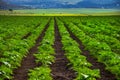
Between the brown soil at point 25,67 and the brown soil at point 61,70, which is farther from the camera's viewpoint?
the brown soil at point 25,67

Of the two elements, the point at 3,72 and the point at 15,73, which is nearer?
the point at 3,72

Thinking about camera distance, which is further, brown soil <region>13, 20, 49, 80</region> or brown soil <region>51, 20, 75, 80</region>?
brown soil <region>13, 20, 49, 80</region>

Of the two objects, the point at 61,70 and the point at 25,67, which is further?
the point at 25,67

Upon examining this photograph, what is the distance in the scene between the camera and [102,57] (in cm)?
2050

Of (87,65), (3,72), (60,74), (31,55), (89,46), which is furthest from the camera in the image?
(89,46)

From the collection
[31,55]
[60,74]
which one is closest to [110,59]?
[60,74]

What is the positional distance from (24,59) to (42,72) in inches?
200

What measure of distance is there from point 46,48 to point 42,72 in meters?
9.02

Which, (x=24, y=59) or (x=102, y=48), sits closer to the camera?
(x=24, y=59)

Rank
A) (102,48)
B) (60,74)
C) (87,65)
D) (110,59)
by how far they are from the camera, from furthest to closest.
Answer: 1. (102,48)
2. (110,59)
3. (87,65)
4. (60,74)

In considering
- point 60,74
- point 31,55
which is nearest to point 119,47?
point 31,55

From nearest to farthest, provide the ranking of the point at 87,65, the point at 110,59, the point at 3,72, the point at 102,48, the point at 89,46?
the point at 3,72 < the point at 87,65 < the point at 110,59 < the point at 102,48 < the point at 89,46

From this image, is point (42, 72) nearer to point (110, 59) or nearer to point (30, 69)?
point (30, 69)

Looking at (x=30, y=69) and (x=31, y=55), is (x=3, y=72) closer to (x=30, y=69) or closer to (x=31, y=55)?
(x=30, y=69)
